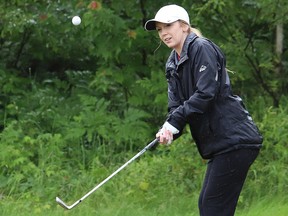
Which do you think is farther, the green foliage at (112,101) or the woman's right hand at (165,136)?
the green foliage at (112,101)

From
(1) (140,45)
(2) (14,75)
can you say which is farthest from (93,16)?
(2) (14,75)

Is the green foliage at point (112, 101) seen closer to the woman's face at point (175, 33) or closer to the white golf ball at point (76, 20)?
the white golf ball at point (76, 20)

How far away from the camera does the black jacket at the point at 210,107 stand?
409cm

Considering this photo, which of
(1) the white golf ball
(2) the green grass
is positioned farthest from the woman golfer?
(1) the white golf ball

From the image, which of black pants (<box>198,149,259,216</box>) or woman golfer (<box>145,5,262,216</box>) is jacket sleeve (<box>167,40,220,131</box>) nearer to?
woman golfer (<box>145,5,262,216</box>)

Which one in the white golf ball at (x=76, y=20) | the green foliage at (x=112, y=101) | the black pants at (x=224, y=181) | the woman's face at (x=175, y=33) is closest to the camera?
the black pants at (x=224, y=181)

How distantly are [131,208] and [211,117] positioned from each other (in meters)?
2.18

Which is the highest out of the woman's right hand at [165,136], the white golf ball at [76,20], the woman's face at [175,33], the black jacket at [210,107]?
the woman's face at [175,33]

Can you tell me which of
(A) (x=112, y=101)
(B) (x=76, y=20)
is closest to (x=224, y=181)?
(B) (x=76, y=20)

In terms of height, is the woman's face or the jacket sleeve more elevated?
the woman's face

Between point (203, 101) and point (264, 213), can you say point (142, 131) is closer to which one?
point (264, 213)

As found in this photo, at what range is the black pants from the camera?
4.17 metres

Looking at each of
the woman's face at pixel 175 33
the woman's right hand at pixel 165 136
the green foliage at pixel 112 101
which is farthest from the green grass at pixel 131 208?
the woman's face at pixel 175 33

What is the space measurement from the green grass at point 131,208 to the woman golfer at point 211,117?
1782mm
